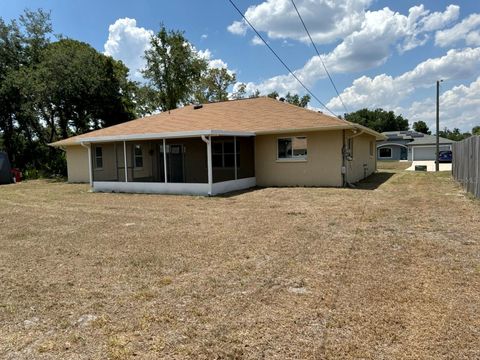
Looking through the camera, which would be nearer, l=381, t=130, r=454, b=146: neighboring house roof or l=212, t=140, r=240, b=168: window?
l=212, t=140, r=240, b=168: window

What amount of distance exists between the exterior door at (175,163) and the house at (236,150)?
48 mm

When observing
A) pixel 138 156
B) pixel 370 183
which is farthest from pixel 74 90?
pixel 370 183

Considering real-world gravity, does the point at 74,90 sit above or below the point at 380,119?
below

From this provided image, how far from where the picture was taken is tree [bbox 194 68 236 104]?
4097 cm

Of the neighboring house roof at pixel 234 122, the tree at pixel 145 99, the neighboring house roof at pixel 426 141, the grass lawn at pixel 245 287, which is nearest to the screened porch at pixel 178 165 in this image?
the neighboring house roof at pixel 234 122

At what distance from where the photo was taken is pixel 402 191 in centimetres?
1305

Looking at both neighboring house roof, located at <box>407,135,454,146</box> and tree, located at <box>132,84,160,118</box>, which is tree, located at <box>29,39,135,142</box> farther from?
neighboring house roof, located at <box>407,135,454,146</box>

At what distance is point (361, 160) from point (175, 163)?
9043 mm

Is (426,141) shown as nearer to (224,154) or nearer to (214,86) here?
(214,86)

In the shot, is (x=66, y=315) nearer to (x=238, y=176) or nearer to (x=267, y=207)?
(x=267, y=207)

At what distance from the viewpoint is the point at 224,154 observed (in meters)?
16.6

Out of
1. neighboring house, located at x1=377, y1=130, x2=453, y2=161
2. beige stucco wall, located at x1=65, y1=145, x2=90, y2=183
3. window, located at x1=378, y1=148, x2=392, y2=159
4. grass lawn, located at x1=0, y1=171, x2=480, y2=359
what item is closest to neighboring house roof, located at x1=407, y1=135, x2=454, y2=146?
neighboring house, located at x1=377, y1=130, x2=453, y2=161

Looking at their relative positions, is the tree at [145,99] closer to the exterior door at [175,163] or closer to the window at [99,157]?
the window at [99,157]

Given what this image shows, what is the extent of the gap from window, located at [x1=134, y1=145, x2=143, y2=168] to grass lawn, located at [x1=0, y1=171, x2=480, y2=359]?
10911mm
